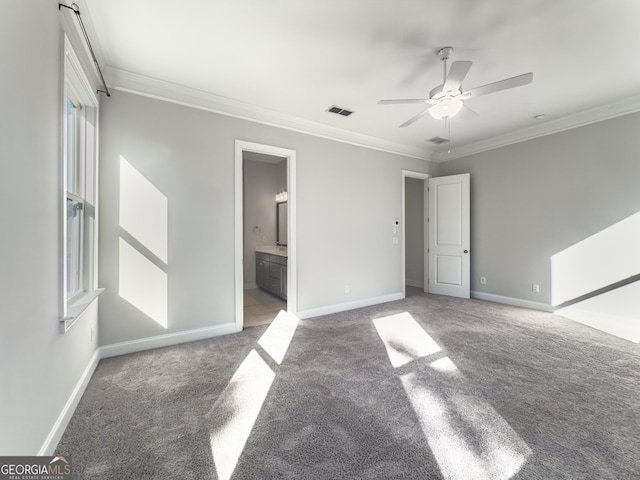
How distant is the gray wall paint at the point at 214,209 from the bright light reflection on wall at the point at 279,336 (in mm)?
284

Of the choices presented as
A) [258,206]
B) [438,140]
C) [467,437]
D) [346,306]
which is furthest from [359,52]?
[258,206]

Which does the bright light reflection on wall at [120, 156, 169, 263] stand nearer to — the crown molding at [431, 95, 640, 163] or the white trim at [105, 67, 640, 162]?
the white trim at [105, 67, 640, 162]

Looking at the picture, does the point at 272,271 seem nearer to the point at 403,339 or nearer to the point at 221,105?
the point at 403,339

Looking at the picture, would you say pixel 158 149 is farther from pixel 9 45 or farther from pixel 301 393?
pixel 301 393

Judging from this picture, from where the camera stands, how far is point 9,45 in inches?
43.8

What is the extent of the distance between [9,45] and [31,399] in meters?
1.59

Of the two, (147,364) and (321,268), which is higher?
(321,268)

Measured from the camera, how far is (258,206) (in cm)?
618

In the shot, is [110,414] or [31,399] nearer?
[31,399]

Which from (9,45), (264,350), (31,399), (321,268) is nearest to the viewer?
(9,45)

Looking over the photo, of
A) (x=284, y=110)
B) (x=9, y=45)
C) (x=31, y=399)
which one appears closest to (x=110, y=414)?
(x=31, y=399)

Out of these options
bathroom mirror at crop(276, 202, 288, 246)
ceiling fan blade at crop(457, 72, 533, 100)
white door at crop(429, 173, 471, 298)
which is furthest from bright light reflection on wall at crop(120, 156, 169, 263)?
white door at crop(429, 173, 471, 298)

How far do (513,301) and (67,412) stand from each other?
5.56 m

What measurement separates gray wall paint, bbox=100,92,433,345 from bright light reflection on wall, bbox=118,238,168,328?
6 centimetres
